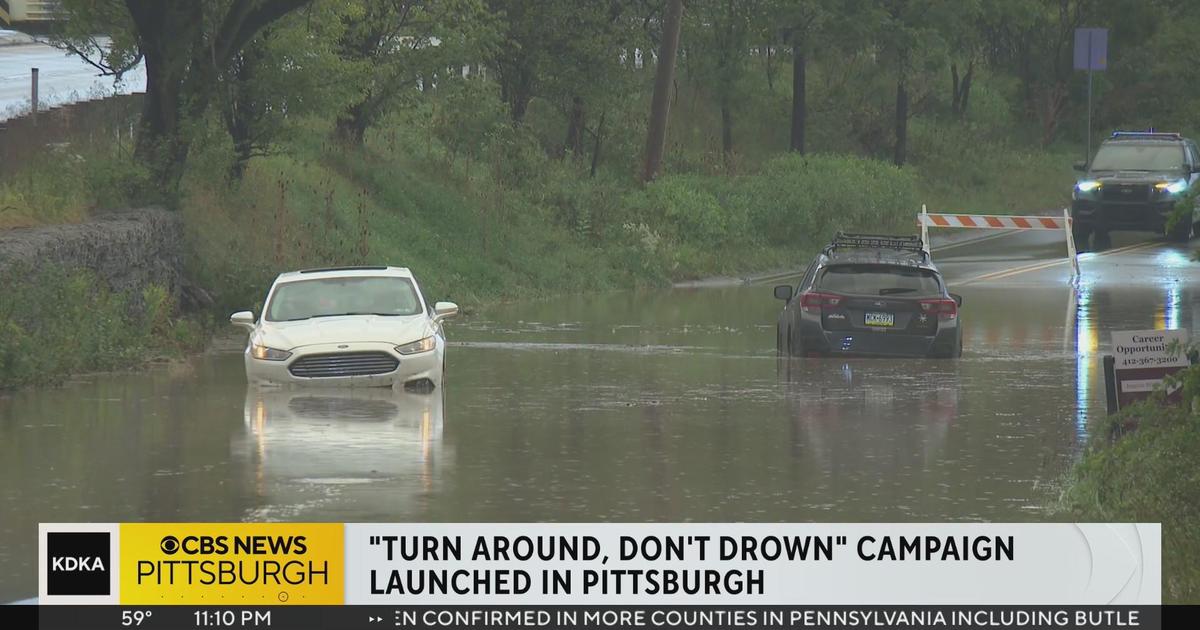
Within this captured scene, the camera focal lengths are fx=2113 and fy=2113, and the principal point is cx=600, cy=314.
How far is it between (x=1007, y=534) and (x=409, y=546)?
324 centimetres

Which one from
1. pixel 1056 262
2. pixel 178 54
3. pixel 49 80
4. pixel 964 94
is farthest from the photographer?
pixel 964 94

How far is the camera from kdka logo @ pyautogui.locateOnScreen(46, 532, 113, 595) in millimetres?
9969

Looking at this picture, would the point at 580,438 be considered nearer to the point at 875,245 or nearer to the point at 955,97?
the point at 875,245

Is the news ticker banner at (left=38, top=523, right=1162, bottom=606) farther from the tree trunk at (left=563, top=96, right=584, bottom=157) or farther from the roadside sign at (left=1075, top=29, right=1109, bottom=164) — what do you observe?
the roadside sign at (left=1075, top=29, right=1109, bottom=164)

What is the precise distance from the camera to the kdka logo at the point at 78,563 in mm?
9969

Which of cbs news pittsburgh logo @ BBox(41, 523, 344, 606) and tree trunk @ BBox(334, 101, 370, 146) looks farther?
tree trunk @ BBox(334, 101, 370, 146)

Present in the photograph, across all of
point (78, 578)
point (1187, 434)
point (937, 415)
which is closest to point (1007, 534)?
point (1187, 434)

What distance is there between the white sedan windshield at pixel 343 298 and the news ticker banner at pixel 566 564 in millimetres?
10101

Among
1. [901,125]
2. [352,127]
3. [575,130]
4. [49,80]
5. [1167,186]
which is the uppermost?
[49,80]

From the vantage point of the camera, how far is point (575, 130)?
50.5 m

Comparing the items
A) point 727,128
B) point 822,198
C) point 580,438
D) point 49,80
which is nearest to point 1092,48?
point 727,128

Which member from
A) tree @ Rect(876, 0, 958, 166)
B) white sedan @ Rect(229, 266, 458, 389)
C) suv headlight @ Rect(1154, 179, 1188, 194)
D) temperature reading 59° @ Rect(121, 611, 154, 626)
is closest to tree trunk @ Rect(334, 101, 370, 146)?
suv headlight @ Rect(1154, 179, 1188, 194)

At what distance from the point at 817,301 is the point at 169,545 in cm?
1441

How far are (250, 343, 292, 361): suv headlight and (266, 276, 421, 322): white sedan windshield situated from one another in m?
0.86
